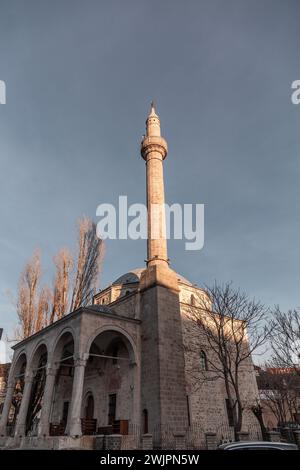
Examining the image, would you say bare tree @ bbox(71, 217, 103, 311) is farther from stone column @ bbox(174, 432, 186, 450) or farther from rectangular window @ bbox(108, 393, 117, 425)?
stone column @ bbox(174, 432, 186, 450)

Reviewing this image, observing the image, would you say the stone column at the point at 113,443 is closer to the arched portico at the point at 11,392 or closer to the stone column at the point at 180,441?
the stone column at the point at 180,441

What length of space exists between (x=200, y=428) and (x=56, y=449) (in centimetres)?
677

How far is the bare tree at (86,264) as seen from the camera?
2005 cm

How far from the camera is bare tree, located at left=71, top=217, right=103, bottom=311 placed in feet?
65.8

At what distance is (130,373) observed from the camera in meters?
14.5

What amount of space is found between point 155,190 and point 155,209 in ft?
3.89

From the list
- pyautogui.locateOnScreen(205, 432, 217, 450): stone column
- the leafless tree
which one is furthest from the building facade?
the leafless tree

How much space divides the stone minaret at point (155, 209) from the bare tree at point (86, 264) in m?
5.16

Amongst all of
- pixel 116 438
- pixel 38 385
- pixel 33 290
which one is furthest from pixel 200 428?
pixel 33 290

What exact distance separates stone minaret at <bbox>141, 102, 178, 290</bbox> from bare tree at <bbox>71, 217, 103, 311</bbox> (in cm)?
516

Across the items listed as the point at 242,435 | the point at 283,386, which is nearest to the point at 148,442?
the point at 242,435

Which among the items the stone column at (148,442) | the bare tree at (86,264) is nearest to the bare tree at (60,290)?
the bare tree at (86,264)

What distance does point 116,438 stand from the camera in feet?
33.7

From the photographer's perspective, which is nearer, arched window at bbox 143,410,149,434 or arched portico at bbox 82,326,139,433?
arched window at bbox 143,410,149,434
